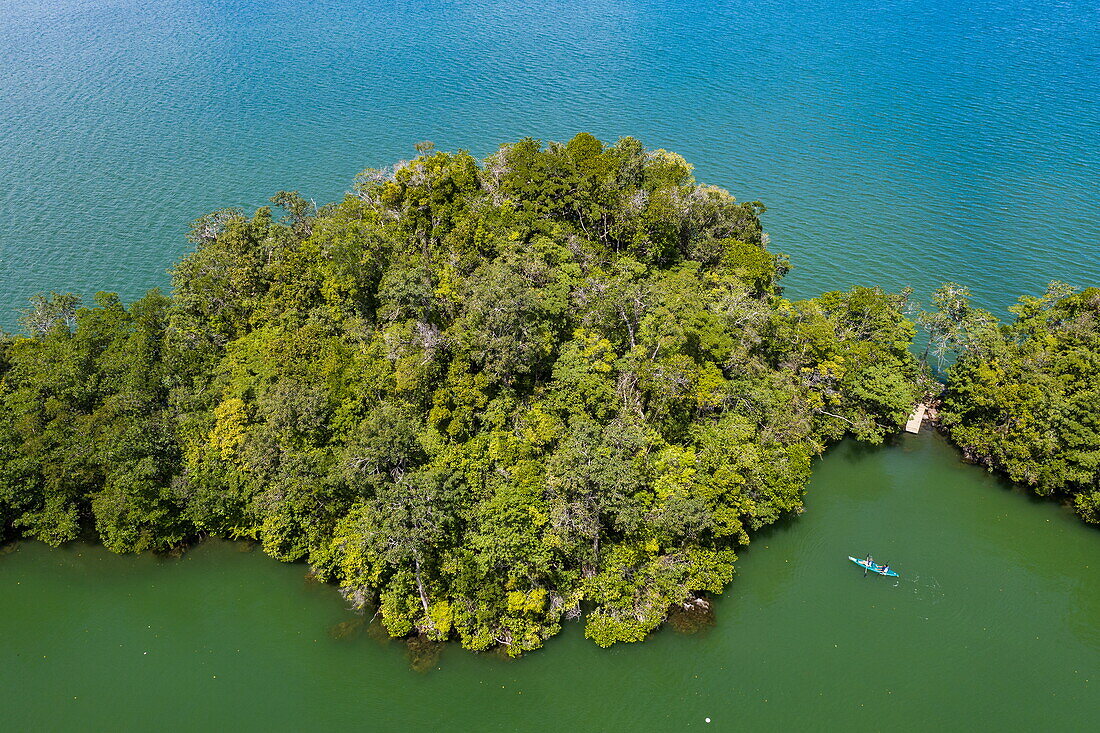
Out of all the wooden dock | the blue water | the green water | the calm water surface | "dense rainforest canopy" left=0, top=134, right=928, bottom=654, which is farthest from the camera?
the blue water

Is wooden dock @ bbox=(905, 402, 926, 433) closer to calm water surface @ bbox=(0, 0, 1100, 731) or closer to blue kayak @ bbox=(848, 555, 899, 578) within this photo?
calm water surface @ bbox=(0, 0, 1100, 731)

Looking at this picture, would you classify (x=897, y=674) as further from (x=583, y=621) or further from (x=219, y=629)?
(x=219, y=629)

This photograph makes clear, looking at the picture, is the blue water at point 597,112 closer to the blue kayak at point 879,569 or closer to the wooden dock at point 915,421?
the wooden dock at point 915,421

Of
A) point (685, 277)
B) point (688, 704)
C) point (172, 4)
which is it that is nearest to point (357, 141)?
point (685, 277)

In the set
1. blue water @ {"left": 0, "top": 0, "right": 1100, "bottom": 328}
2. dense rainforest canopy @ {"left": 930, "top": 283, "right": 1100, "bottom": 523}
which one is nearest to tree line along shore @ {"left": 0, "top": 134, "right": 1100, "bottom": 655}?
dense rainforest canopy @ {"left": 930, "top": 283, "right": 1100, "bottom": 523}

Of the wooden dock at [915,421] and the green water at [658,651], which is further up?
the wooden dock at [915,421]

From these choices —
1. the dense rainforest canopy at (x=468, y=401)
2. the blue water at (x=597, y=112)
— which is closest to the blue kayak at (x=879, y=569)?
the dense rainforest canopy at (x=468, y=401)
